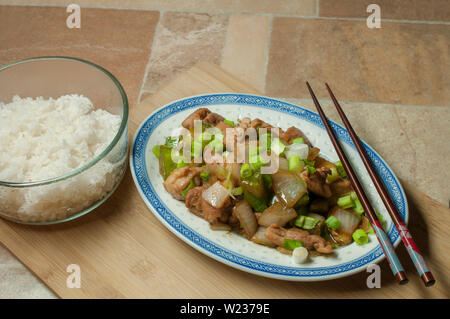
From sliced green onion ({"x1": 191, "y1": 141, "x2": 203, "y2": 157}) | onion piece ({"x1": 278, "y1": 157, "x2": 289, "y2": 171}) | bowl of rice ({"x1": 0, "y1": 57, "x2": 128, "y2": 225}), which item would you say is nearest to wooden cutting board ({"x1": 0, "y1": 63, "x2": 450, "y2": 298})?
bowl of rice ({"x1": 0, "y1": 57, "x2": 128, "y2": 225})

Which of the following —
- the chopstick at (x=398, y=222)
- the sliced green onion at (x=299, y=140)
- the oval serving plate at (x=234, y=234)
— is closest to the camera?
the chopstick at (x=398, y=222)

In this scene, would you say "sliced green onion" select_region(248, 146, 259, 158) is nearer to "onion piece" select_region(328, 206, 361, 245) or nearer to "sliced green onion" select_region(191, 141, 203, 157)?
"sliced green onion" select_region(191, 141, 203, 157)

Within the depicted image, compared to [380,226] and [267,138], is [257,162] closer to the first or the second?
[267,138]

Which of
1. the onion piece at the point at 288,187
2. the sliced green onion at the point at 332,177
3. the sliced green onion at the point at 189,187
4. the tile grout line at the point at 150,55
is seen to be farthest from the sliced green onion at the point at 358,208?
the tile grout line at the point at 150,55

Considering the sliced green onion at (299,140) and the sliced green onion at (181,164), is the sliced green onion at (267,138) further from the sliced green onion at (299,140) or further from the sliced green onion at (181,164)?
the sliced green onion at (181,164)

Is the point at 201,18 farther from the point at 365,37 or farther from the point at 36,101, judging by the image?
the point at 36,101

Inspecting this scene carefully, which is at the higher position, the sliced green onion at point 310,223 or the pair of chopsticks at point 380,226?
the pair of chopsticks at point 380,226
